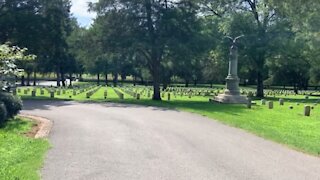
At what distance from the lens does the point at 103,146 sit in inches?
475

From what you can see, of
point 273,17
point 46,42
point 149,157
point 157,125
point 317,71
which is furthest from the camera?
point 317,71

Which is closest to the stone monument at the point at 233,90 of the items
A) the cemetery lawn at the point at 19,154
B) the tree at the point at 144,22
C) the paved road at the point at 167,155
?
the tree at the point at 144,22

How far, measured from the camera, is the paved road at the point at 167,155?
29.0 feet

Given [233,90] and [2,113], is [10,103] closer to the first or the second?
[2,113]

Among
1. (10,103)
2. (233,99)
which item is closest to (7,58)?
(10,103)

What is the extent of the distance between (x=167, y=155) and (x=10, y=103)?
9355 millimetres

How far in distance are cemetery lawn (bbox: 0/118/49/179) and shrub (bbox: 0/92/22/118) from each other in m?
2.64

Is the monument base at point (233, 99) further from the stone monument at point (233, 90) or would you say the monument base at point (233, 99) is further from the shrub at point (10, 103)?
the shrub at point (10, 103)

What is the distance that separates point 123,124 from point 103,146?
5.60 metres

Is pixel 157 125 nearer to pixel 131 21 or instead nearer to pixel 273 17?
pixel 131 21

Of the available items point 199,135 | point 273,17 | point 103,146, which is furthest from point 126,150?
point 273,17

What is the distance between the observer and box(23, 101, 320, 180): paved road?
29.0 feet

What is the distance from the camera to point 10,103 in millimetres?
18047

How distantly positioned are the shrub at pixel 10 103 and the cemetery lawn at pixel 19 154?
8.66ft
